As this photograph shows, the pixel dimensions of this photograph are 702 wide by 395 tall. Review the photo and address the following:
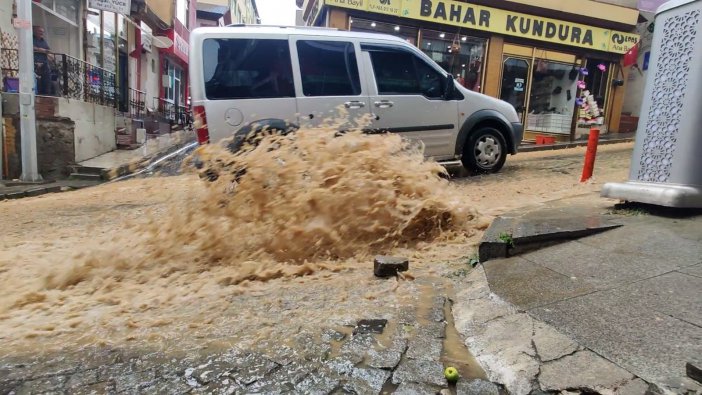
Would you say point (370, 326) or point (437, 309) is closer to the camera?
point (370, 326)

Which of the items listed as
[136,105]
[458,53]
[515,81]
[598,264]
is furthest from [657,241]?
[136,105]

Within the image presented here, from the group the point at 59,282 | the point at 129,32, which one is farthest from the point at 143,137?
the point at 59,282

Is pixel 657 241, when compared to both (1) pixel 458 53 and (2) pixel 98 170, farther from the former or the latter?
(1) pixel 458 53

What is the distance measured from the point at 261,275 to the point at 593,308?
2.37m

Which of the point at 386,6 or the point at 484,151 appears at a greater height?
the point at 386,6

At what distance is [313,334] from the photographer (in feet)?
8.96

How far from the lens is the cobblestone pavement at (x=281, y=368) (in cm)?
225

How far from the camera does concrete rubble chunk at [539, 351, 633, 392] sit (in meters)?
2.06

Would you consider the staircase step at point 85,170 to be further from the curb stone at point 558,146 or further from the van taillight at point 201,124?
the curb stone at point 558,146

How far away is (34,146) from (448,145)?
27.8 feet

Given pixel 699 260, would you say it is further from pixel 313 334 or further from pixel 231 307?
pixel 231 307

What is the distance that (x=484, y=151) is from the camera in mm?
7617

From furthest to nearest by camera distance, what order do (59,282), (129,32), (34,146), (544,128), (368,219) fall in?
(129,32) < (544,128) < (34,146) < (368,219) < (59,282)

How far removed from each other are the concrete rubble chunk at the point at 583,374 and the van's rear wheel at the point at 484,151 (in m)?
5.54
